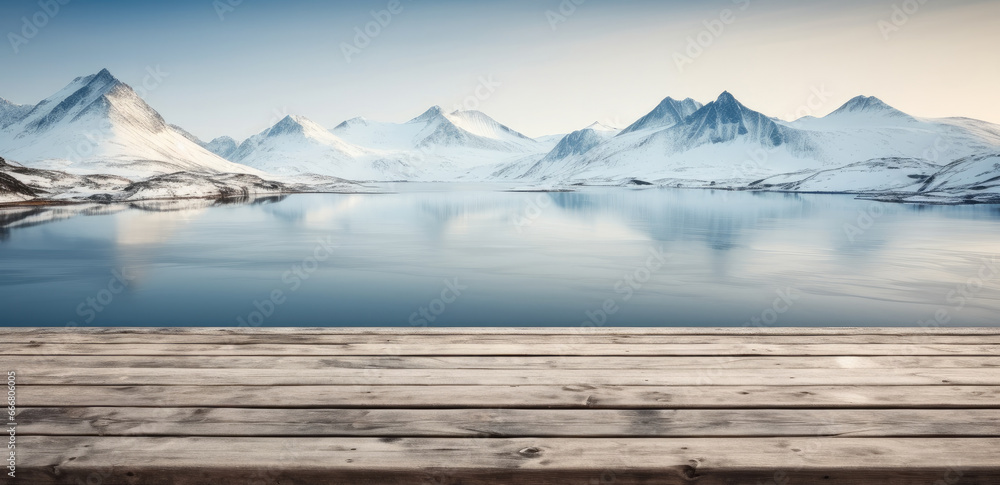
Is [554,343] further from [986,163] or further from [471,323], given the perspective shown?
[986,163]

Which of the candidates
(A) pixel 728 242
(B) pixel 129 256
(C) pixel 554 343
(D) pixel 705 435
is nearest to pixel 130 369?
(C) pixel 554 343

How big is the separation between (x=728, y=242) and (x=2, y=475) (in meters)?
21.9

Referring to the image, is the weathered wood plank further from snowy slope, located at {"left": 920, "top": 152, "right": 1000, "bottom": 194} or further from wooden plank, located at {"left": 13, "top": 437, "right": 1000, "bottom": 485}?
snowy slope, located at {"left": 920, "top": 152, "right": 1000, "bottom": 194}

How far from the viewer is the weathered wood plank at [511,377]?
4.07m

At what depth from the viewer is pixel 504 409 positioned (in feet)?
12.1

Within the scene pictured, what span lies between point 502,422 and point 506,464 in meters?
0.44

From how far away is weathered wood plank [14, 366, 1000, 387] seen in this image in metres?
4.07

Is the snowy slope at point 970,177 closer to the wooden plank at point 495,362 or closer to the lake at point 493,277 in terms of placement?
the lake at point 493,277

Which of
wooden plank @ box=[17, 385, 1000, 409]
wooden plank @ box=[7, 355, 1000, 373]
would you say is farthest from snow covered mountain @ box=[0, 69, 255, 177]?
wooden plank @ box=[17, 385, 1000, 409]

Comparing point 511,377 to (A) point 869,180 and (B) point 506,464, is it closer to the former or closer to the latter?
(B) point 506,464

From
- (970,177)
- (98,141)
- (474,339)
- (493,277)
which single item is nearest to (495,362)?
(474,339)

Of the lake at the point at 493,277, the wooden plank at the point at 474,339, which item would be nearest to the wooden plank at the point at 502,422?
the wooden plank at the point at 474,339

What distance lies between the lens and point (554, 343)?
16.4 ft

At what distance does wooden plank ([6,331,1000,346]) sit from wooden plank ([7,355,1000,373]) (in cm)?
42
